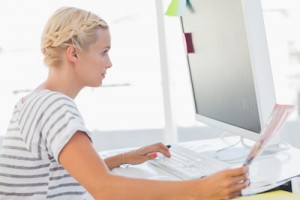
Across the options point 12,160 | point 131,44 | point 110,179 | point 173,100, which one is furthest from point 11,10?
point 110,179

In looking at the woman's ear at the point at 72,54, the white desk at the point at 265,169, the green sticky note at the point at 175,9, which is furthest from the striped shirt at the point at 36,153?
the green sticky note at the point at 175,9

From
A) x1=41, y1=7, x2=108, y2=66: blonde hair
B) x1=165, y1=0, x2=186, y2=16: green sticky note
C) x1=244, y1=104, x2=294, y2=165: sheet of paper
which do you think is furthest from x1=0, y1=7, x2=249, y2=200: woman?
x1=165, y1=0, x2=186, y2=16: green sticky note

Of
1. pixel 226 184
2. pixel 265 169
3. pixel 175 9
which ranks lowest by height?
pixel 265 169

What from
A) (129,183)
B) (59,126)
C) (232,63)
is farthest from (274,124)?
(232,63)

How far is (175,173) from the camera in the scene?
126 cm

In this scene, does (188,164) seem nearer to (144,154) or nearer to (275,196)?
(144,154)

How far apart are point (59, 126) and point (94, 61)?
0.75ft

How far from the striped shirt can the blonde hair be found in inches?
4.3

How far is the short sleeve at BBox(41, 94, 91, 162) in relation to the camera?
958 millimetres

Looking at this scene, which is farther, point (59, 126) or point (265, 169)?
point (265, 169)

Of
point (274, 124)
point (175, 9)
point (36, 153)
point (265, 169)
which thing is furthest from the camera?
point (175, 9)

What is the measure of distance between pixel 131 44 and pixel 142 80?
24cm

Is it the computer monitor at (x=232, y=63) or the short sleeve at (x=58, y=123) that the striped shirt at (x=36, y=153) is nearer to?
the short sleeve at (x=58, y=123)

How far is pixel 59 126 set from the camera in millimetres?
982
